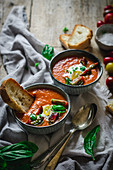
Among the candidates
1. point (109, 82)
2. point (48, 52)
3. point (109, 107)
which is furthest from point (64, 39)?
Answer: point (109, 107)

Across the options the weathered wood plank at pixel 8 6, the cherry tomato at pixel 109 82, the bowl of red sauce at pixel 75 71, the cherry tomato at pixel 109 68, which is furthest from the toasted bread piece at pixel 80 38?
the weathered wood plank at pixel 8 6

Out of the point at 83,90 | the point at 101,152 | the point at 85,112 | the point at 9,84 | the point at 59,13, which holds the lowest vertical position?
the point at 101,152

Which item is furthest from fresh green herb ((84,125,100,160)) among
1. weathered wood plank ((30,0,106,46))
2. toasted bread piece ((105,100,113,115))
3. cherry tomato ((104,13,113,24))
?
cherry tomato ((104,13,113,24))

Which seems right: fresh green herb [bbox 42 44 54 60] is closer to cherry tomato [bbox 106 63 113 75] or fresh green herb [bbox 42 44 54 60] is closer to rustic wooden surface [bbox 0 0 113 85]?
rustic wooden surface [bbox 0 0 113 85]

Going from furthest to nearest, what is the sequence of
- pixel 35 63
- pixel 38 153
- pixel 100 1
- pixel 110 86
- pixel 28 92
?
pixel 100 1
pixel 35 63
pixel 110 86
pixel 28 92
pixel 38 153

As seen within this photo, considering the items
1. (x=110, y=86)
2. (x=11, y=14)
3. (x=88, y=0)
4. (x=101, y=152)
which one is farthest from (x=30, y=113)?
(x=88, y=0)

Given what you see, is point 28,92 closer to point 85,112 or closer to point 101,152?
point 85,112
